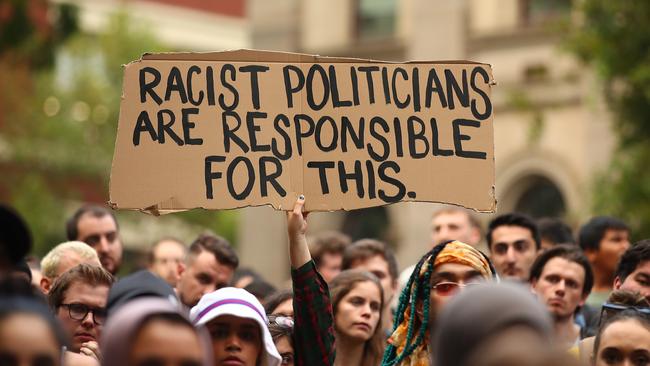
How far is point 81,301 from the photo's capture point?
775cm

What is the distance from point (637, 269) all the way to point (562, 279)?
944 mm

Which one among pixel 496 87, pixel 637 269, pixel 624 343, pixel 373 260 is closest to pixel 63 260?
pixel 373 260

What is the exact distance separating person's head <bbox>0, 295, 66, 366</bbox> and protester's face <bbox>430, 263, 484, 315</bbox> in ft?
8.27

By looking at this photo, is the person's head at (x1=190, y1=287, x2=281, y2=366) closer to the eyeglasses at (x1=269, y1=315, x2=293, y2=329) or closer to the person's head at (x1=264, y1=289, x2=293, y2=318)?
the eyeglasses at (x1=269, y1=315, x2=293, y2=329)

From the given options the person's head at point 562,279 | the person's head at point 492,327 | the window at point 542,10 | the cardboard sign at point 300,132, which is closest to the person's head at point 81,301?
the cardboard sign at point 300,132

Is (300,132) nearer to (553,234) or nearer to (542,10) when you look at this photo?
(553,234)

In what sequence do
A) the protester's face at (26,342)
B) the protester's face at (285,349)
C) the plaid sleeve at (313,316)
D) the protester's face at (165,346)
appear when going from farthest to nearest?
the protester's face at (285,349) → the plaid sleeve at (313,316) → the protester's face at (165,346) → the protester's face at (26,342)

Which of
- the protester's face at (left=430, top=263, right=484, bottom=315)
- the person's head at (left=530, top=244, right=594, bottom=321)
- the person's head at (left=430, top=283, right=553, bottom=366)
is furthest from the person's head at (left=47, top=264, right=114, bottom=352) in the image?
the person's head at (left=430, top=283, right=553, bottom=366)

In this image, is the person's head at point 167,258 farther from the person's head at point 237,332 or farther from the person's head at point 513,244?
the person's head at point 237,332

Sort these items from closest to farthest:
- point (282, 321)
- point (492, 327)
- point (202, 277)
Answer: point (492, 327) < point (282, 321) < point (202, 277)

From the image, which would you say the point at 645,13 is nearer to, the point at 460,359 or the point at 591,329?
the point at 591,329

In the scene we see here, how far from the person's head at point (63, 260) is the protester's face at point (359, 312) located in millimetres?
1354

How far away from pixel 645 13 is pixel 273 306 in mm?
9946

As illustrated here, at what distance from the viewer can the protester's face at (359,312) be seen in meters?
8.77
